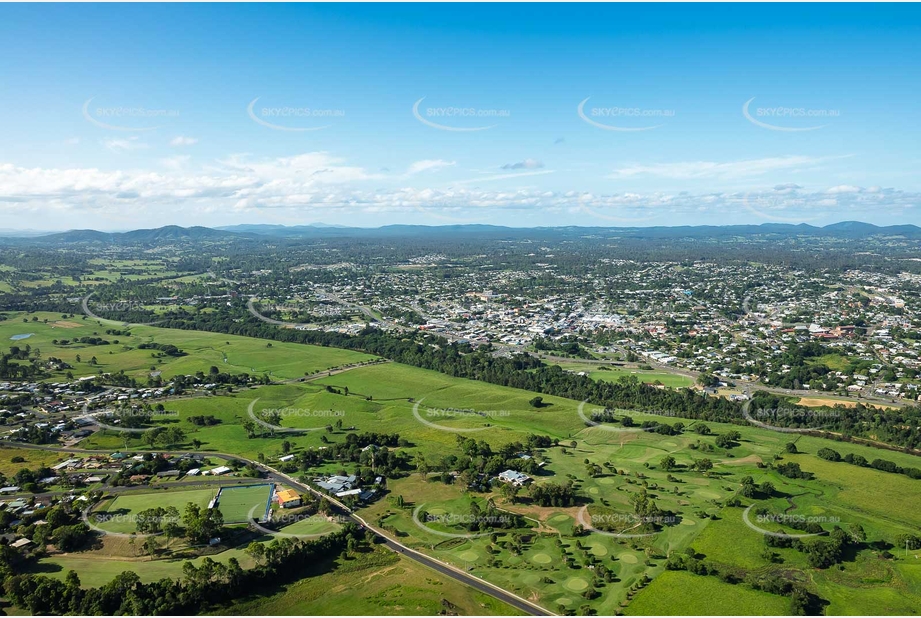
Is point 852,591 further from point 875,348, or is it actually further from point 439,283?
point 439,283

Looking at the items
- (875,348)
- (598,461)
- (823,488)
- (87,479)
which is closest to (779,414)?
(823,488)

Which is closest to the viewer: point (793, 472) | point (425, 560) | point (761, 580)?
point (761, 580)

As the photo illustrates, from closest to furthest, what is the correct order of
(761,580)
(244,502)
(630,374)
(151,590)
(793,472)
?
1. (151,590)
2. (761,580)
3. (244,502)
4. (793,472)
5. (630,374)

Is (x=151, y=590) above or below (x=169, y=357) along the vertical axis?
below

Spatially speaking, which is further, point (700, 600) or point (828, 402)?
→ point (828, 402)

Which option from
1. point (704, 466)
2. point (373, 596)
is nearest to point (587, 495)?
point (704, 466)

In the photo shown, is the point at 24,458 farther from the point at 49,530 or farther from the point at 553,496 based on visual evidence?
the point at 553,496

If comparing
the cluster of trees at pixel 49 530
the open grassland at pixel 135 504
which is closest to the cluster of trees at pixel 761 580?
the open grassland at pixel 135 504

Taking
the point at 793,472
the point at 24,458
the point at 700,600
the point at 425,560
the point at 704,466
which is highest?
the point at 704,466

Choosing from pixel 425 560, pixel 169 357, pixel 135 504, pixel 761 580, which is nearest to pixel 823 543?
pixel 761 580

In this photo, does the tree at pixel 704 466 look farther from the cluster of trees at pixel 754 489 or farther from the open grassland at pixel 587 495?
the cluster of trees at pixel 754 489

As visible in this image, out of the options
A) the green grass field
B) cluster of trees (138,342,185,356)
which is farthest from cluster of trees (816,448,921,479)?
cluster of trees (138,342,185,356)
